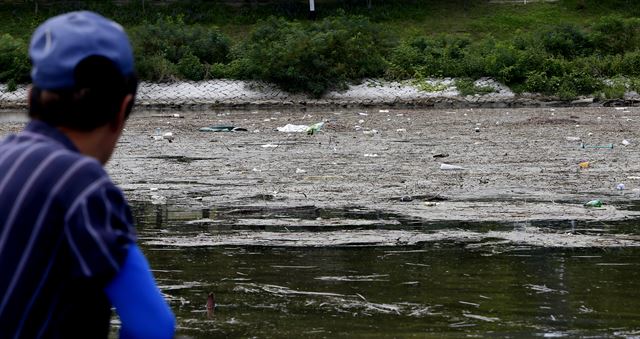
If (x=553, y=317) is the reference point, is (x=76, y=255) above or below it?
above

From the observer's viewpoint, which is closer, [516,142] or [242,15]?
[516,142]

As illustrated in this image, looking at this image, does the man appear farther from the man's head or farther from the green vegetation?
the green vegetation

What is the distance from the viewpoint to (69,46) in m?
2.08

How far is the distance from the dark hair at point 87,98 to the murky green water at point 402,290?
365 centimetres

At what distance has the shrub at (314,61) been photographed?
3198 cm

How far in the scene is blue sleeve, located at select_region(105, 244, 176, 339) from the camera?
207cm

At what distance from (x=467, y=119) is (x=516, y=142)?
6.33 metres

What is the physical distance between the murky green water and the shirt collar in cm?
364

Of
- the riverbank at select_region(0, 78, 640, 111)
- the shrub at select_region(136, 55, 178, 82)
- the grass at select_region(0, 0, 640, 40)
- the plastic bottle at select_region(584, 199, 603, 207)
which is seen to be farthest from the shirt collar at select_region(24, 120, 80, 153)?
the grass at select_region(0, 0, 640, 40)

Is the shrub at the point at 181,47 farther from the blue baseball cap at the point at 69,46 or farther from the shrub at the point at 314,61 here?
the blue baseball cap at the point at 69,46

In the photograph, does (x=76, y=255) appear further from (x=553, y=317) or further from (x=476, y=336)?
(x=553, y=317)

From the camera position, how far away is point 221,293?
22.3 ft

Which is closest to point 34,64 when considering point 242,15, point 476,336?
point 476,336

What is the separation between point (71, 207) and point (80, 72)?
0.25m
